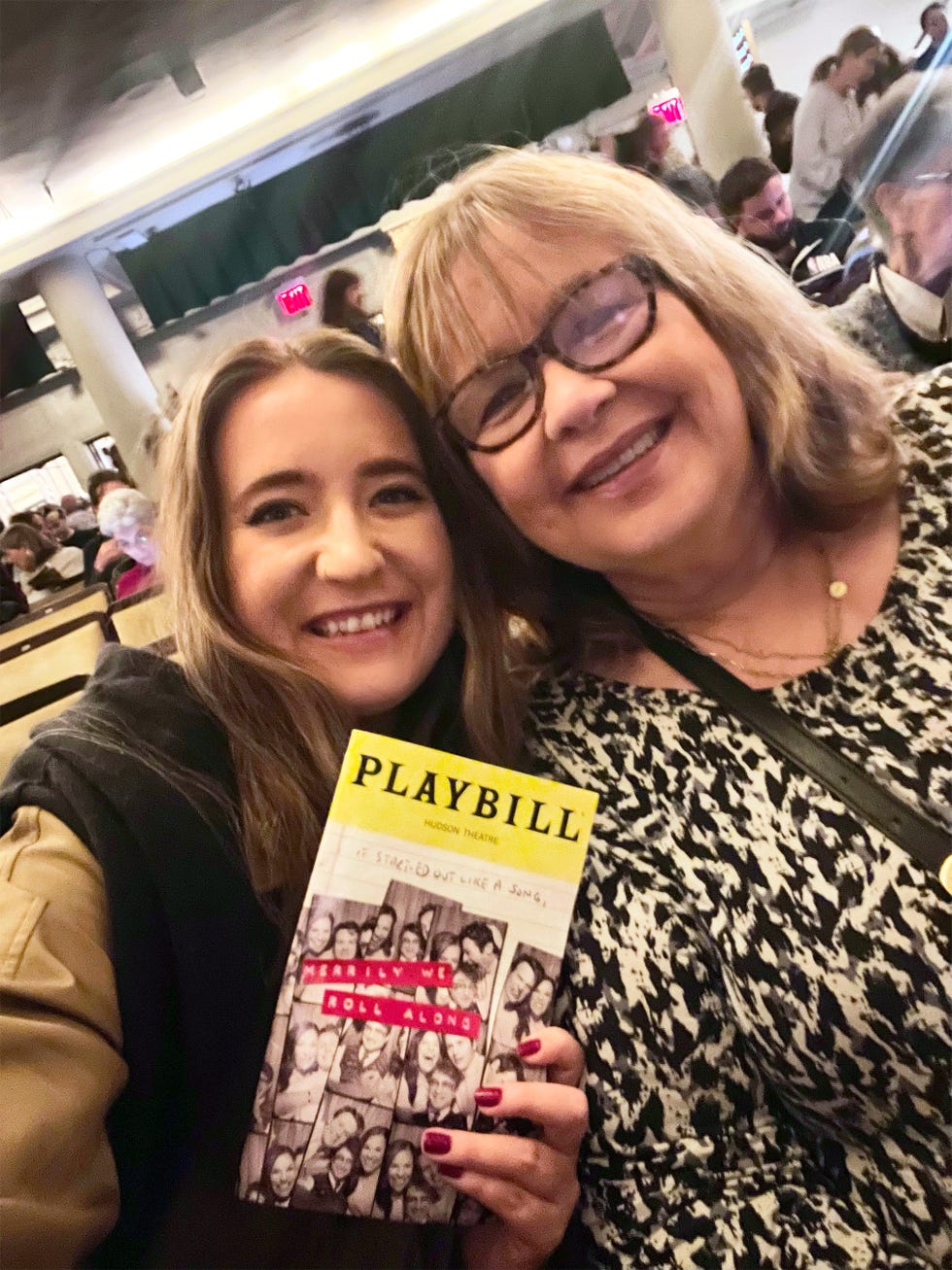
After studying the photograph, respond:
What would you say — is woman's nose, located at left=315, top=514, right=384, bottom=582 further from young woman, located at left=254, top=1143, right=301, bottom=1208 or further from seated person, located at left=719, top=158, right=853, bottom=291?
seated person, located at left=719, top=158, right=853, bottom=291

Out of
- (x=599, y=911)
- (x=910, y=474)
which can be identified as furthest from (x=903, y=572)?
(x=599, y=911)

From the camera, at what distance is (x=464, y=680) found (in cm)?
90

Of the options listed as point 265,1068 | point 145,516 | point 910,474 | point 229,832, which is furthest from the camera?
point 145,516

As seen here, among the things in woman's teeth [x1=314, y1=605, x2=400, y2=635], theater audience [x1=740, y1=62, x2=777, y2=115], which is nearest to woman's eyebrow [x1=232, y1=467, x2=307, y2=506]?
woman's teeth [x1=314, y1=605, x2=400, y2=635]

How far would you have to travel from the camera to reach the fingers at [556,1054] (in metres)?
0.67

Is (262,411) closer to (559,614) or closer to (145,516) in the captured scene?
(145,516)

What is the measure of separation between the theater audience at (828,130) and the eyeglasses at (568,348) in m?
1.44

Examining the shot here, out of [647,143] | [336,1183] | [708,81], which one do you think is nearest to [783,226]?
[708,81]

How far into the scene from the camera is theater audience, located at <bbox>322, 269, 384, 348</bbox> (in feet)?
3.12

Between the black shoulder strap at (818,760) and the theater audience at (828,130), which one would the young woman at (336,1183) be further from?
the theater audience at (828,130)

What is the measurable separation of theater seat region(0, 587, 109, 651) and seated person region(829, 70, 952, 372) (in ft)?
4.72

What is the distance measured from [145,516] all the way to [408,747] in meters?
0.64

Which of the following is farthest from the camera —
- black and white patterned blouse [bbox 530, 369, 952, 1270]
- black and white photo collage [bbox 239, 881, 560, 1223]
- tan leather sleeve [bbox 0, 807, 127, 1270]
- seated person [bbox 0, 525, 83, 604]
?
seated person [bbox 0, 525, 83, 604]

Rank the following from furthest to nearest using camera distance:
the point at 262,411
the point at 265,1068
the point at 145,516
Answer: the point at 145,516 → the point at 262,411 → the point at 265,1068
